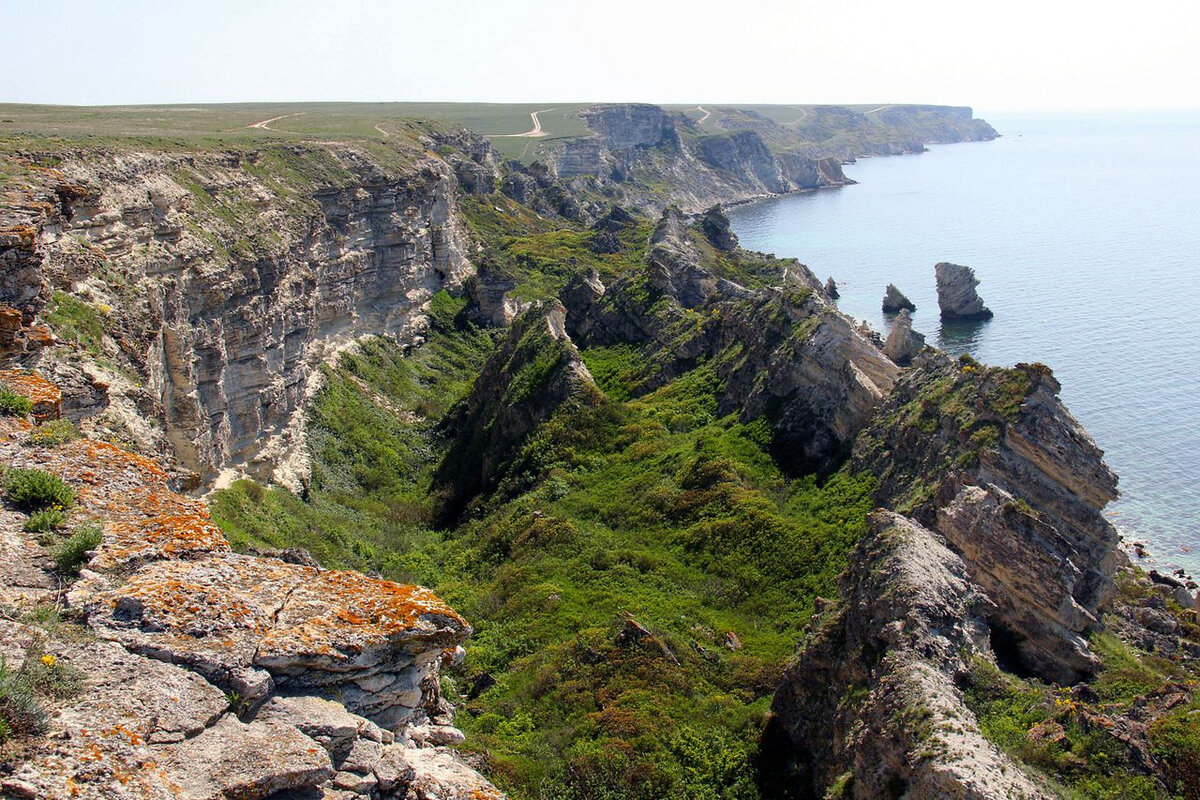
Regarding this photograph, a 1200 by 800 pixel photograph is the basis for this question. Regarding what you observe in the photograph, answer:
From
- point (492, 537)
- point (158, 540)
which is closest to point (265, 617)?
point (158, 540)

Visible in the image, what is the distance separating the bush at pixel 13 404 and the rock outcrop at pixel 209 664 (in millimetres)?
1228

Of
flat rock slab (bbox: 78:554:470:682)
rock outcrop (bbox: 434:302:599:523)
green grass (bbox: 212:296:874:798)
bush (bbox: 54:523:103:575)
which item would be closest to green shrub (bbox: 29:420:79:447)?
bush (bbox: 54:523:103:575)

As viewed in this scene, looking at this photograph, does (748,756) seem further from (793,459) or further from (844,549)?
(793,459)

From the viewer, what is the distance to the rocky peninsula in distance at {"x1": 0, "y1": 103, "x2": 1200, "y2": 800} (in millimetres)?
8617

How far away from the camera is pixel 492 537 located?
3641 centimetres

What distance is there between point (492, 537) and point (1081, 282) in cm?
9350

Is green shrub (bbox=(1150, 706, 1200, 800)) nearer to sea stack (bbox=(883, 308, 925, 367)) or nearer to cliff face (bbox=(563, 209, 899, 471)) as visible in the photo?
cliff face (bbox=(563, 209, 899, 471))

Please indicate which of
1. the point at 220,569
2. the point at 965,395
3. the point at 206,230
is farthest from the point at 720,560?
the point at 206,230

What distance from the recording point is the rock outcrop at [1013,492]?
19938 mm

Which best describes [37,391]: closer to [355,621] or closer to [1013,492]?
[355,621]

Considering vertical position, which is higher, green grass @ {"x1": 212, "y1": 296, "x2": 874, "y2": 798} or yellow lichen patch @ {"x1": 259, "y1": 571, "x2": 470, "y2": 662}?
yellow lichen patch @ {"x1": 259, "y1": 571, "x2": 470, "y2": 662}

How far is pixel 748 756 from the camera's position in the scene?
18.4 meters

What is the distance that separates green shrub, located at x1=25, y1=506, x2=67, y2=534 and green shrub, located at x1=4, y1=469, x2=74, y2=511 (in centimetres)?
27

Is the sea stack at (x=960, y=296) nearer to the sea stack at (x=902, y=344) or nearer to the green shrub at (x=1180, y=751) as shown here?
the sea stack at (x=902, y=344)
